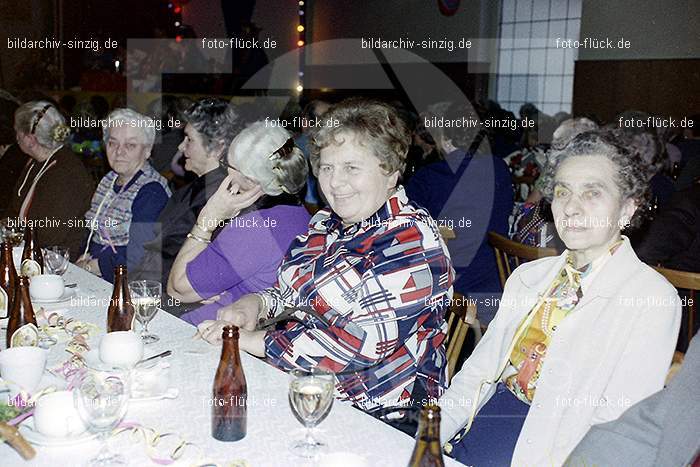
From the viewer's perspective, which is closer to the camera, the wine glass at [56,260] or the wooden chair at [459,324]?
the wooden chair at [459,324]

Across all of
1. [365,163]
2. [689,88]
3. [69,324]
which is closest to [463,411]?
[365,163]

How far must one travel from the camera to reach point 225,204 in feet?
7.60

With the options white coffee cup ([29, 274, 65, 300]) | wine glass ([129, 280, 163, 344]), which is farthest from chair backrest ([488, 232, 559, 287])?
white coffee cup ([29, 274, 65, 300])

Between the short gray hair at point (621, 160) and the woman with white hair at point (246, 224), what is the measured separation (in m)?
0.94

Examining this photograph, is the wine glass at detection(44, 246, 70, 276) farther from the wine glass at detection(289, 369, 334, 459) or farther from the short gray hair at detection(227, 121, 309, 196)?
the wine glass at detection(289, 369, 334, 459)

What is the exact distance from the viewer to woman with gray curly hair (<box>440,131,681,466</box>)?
1.53 metres

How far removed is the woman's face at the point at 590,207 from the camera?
5.51 ft

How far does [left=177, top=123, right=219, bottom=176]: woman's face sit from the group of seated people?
0.23m

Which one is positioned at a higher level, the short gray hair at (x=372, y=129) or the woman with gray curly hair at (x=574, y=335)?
the short gray hair at (x=372, y=129)

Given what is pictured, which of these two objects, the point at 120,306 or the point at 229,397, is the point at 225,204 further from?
the point at 229,397

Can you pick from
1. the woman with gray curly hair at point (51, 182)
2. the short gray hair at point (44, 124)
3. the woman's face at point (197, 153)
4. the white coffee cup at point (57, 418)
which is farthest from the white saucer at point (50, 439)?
the short gray hair at point (44, 124)

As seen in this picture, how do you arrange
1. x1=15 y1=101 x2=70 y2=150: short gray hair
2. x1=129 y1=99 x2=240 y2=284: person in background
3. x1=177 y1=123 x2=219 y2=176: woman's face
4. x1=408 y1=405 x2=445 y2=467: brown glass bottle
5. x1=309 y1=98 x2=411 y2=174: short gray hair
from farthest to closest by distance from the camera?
x1=15 y1=101 x2=70 y2=150: short gray hair
x1=177 y1=123 x2=219 y2=176: woman's face
x1=129 y1=99 x2=240 y2=284: person in background
x1=309 y1=98 x2=411 y2=174: short gray hair
x1=408 y1=405 x2=445 y2=467: brown glass bottle

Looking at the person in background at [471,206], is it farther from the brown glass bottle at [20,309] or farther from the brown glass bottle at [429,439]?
the brown glass bottle at [429,439]

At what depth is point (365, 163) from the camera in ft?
6.31
